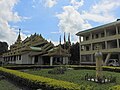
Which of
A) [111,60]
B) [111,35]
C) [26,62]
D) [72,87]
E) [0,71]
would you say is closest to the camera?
[72,87]

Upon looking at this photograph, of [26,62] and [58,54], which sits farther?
[26,62]

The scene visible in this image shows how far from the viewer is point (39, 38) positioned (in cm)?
5566

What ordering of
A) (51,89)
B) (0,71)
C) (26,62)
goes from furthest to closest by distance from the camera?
(26,62)
(0,71)
(51,89)

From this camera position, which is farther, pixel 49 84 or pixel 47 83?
pixel 47 83

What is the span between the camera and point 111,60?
127 ft

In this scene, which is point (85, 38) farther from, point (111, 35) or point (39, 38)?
point (39, 38)

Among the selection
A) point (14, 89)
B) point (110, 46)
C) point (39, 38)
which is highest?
point (39, 38)

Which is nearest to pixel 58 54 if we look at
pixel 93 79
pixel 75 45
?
pixel 75 45

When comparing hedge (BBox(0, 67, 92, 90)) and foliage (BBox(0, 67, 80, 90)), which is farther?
foliage (BBox(0, 67, 80, 90))

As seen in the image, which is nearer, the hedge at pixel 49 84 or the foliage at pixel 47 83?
the hedge at pixel 49 84

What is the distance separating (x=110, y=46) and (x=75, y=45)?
2066 centimetres

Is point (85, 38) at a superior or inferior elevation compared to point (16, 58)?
superior

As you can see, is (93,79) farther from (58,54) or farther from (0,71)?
(58,54)

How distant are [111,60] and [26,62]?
21216 mm
